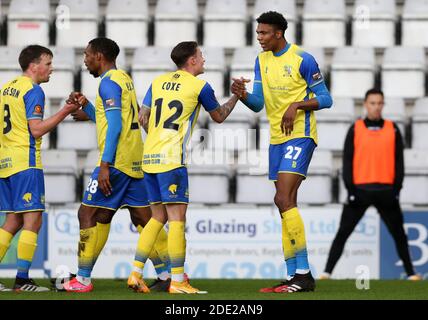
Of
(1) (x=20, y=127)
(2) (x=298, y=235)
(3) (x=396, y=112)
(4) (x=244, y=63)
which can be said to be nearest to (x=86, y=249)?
(1) (x=20, y=127)

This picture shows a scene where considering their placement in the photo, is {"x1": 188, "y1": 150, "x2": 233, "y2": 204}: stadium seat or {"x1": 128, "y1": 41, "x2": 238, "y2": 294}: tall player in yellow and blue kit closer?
{"x1": 128, "y1": 41, "x2": 238, "y2": 294}: tall player in yellow and blue kit

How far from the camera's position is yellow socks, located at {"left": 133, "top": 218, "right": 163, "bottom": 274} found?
8.51m

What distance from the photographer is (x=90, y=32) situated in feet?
47.7

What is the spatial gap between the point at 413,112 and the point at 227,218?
302 centimetres

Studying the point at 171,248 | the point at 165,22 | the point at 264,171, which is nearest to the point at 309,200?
the point at 264,171

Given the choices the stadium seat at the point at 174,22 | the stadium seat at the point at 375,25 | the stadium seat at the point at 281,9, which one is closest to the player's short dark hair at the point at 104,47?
the stadium seat at the point at 174,22

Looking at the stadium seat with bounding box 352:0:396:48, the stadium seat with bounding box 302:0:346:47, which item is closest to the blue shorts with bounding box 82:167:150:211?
the stadium seat with bounding box 302:0:346:47

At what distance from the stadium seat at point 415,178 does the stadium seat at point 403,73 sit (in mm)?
1266

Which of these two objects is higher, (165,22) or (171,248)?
(165,22)

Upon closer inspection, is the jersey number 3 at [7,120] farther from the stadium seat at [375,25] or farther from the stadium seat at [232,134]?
the stadium seat at [375,25]

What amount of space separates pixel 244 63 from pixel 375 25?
1.92m

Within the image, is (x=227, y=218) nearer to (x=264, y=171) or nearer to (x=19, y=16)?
(x=264, y=171)

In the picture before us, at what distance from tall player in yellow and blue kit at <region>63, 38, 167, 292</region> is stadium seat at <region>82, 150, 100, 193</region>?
12.9 feet

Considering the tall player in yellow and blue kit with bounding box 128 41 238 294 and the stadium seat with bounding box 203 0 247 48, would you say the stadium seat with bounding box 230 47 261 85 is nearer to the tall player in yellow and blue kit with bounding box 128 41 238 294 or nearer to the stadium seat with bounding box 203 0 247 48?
the stadium seat with bounding box 203 0 247 48
